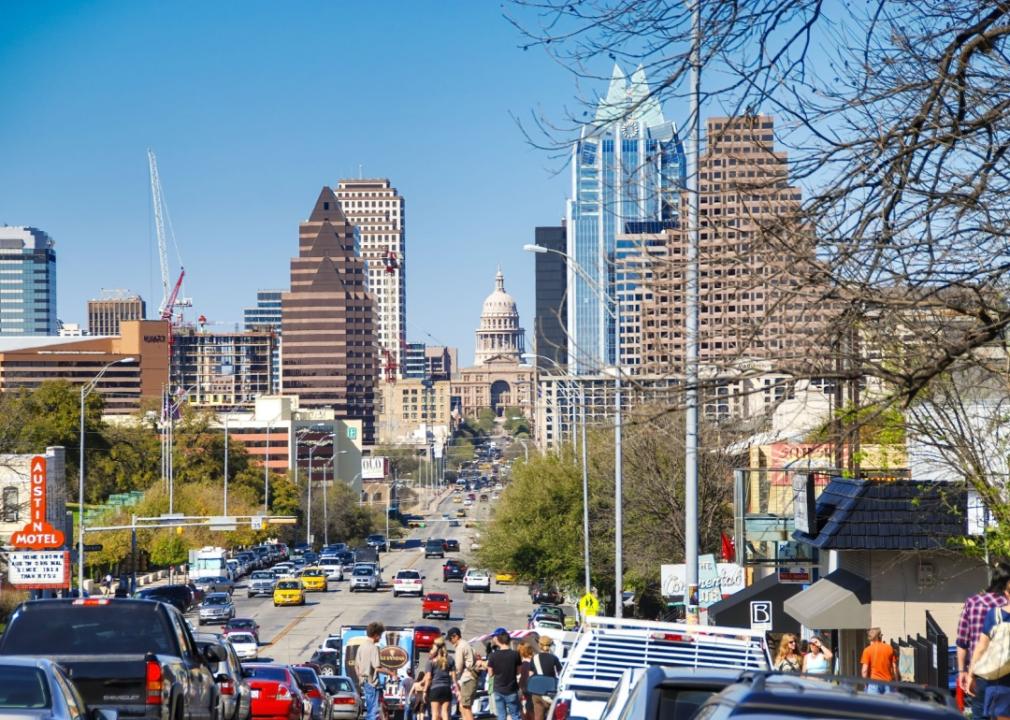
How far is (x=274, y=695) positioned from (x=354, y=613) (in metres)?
46.3

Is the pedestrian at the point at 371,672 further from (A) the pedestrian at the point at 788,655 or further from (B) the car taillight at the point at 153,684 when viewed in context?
(B) the car taillight at the point at 153,684

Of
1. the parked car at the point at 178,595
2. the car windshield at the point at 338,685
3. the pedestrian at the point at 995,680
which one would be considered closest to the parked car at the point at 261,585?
the parked car at the point at 178,595

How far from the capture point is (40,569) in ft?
143

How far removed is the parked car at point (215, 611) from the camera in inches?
2394

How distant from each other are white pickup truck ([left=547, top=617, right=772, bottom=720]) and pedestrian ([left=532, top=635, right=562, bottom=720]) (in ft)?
18.3

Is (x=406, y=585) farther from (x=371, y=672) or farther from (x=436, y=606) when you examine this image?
(x=371, y=672)

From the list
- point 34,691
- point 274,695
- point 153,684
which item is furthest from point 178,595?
point 34,691

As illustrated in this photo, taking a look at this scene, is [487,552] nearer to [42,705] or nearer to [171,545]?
[171,545]

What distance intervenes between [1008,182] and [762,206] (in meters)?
1.53

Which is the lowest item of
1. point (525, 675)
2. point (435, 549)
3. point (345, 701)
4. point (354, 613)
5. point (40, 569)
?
point (435, 549)

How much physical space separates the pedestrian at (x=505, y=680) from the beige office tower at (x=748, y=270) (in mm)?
9333

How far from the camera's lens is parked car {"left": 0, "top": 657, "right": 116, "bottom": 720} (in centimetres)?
1055

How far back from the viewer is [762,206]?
1063 cm

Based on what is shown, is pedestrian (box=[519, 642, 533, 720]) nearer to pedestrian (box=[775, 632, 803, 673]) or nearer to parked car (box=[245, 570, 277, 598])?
pedestrian (box=[775, 632, 803, 673])
